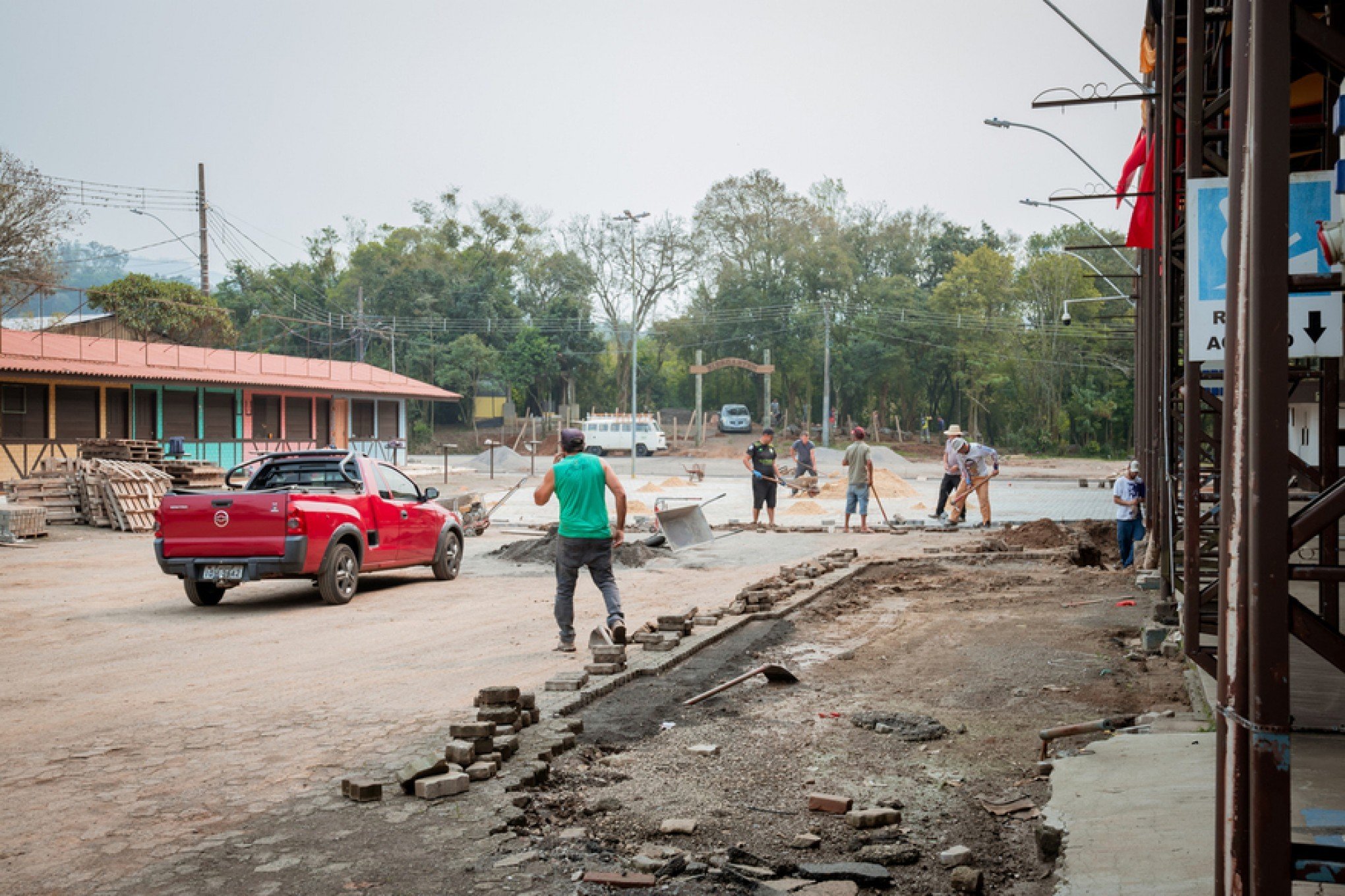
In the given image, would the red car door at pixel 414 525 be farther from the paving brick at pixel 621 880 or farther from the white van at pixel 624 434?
the white van at pixel 624 434

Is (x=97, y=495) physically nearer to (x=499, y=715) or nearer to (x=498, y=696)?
(x=498, y=696)

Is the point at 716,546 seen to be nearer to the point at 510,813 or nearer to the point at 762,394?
the point at 510,813

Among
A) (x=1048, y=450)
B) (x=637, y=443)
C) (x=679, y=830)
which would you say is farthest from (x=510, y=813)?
(x=1048, y=450)

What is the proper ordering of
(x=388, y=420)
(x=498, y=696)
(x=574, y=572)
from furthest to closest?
1. (x=388, y=420)
2. (x=574, y=572)
3. (x=498, y=696)

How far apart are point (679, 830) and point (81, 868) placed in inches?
97.3

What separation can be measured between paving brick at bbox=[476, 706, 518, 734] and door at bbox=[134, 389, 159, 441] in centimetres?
3010

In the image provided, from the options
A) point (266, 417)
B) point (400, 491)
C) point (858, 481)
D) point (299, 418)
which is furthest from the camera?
point (299, 418)

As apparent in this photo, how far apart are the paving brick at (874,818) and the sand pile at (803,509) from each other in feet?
66.7

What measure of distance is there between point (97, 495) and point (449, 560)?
1175 centimetres

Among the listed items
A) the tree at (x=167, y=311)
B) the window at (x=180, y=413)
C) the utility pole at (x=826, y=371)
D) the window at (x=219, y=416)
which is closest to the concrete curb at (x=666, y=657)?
the window at (x=180, y=413)

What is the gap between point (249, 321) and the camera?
69.9m

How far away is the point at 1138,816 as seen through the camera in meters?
4.83

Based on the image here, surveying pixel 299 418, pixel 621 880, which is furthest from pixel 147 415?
pixel 621 880

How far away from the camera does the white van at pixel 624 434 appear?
59.9 metres
